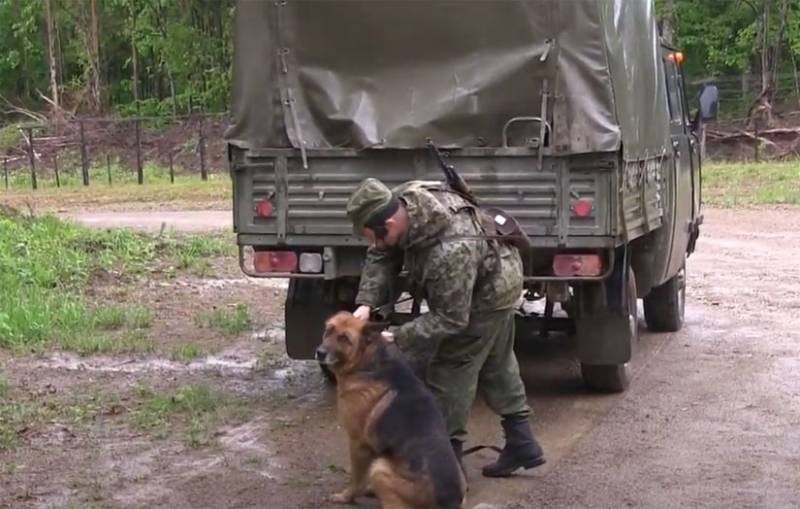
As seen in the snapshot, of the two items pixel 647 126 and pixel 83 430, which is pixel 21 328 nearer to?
pixel 83 430

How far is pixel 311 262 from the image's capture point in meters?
7.34

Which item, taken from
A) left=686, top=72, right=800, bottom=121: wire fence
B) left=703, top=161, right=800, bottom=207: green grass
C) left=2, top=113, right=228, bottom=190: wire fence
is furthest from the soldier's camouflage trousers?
left=686, top=72, right=800, bottom=121: wire fence

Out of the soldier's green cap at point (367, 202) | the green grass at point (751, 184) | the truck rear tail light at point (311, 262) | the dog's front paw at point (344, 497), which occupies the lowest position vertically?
the green grass at point (751, 184)

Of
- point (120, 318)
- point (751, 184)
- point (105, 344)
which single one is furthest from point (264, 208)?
point (751, 184)

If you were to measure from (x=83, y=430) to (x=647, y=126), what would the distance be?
3.76m

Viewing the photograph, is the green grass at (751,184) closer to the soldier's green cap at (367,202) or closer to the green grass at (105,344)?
the green grass at (105,344)

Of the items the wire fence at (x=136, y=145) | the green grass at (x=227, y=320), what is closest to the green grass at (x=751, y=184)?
the wire fence at (x=136, y=145)

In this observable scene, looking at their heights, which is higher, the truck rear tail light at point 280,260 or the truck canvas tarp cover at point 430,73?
the truck canvas tarp cover at point 430,73

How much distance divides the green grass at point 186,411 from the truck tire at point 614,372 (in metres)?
2.15

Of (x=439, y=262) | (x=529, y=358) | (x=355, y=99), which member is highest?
(x=355, y=99)

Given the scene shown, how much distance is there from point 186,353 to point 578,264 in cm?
353

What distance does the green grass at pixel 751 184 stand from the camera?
21.6 meters

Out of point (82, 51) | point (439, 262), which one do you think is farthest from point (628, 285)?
point (82, 51)

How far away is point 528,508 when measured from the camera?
5762 millimetres
